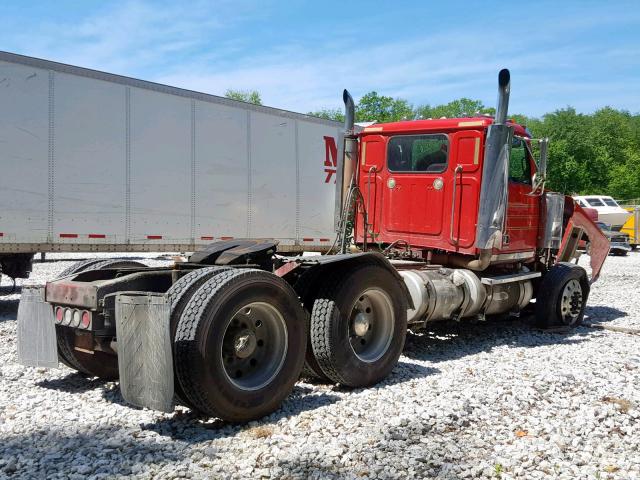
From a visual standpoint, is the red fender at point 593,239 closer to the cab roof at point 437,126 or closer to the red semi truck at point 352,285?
the red semi truck at point 352,285

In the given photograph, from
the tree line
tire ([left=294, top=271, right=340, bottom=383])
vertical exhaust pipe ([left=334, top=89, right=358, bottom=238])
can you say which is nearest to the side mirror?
vertical exhaust pipe ([left=334, top=89, right=358, bottom=238])

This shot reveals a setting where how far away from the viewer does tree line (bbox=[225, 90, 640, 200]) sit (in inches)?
2391

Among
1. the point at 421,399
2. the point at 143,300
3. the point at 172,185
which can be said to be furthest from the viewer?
the point at 172,185

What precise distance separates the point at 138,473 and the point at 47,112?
693cm

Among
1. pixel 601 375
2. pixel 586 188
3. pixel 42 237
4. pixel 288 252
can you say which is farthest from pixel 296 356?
pixel 586 188

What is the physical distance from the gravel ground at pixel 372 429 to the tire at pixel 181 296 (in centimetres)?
31

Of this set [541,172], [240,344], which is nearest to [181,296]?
[240,344]

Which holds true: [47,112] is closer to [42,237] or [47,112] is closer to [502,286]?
[42,237]

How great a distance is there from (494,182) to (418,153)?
1110 millimetres

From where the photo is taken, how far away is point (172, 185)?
408 inches

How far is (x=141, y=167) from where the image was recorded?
32.7 ft

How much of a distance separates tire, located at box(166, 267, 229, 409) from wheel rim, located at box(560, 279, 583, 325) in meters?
5.93

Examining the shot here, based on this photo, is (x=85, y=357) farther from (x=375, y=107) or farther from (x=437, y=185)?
(x=375, y=107)

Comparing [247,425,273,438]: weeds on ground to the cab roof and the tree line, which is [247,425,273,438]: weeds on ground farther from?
the tree line
